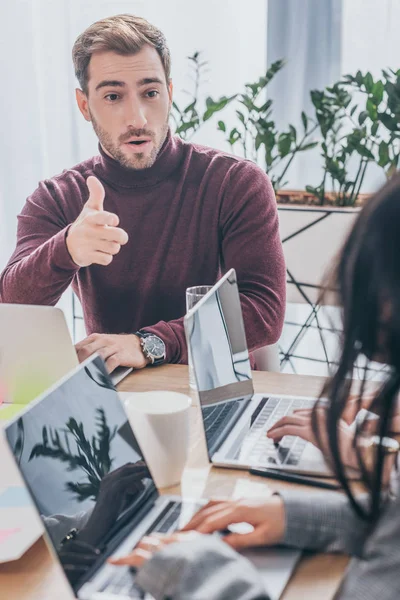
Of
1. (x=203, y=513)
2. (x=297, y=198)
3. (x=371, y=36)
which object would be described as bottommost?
(x=297, y=198)

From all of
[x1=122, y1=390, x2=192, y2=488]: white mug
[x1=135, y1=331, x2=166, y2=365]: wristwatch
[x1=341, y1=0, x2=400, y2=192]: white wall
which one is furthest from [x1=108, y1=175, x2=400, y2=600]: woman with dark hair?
[x1=341, y1=0, x2=400, y2=192]: white wall

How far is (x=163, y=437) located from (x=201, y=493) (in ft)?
0.27

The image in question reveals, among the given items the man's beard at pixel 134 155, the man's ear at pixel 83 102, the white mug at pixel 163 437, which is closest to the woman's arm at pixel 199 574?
the white mug at pixel 163 437

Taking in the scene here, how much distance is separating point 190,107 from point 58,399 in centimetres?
209

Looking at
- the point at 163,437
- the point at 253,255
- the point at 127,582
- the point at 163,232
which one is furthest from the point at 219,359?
the point at 163,232

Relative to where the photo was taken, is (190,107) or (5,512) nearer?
(5,512)

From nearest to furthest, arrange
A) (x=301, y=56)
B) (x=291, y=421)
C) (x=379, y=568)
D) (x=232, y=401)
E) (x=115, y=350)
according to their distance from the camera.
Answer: (x=379, y=568), (x=291, y=421), (x=232, y=401), (x=115, y=350), (x=301, y=56)

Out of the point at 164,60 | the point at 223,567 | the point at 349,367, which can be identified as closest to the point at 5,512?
the point at 223,567

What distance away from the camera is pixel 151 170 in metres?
1.81

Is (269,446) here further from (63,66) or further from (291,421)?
(63,66)

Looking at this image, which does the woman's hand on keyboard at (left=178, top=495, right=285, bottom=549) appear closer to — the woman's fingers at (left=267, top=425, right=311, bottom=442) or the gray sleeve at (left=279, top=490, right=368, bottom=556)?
the gray sleeve at (left=279, top=490, right=368, bottom=556)

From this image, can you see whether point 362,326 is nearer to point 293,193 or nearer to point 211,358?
point 211,358

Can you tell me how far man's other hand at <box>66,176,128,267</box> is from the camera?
1.39 m

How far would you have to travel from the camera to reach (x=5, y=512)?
0.83m
